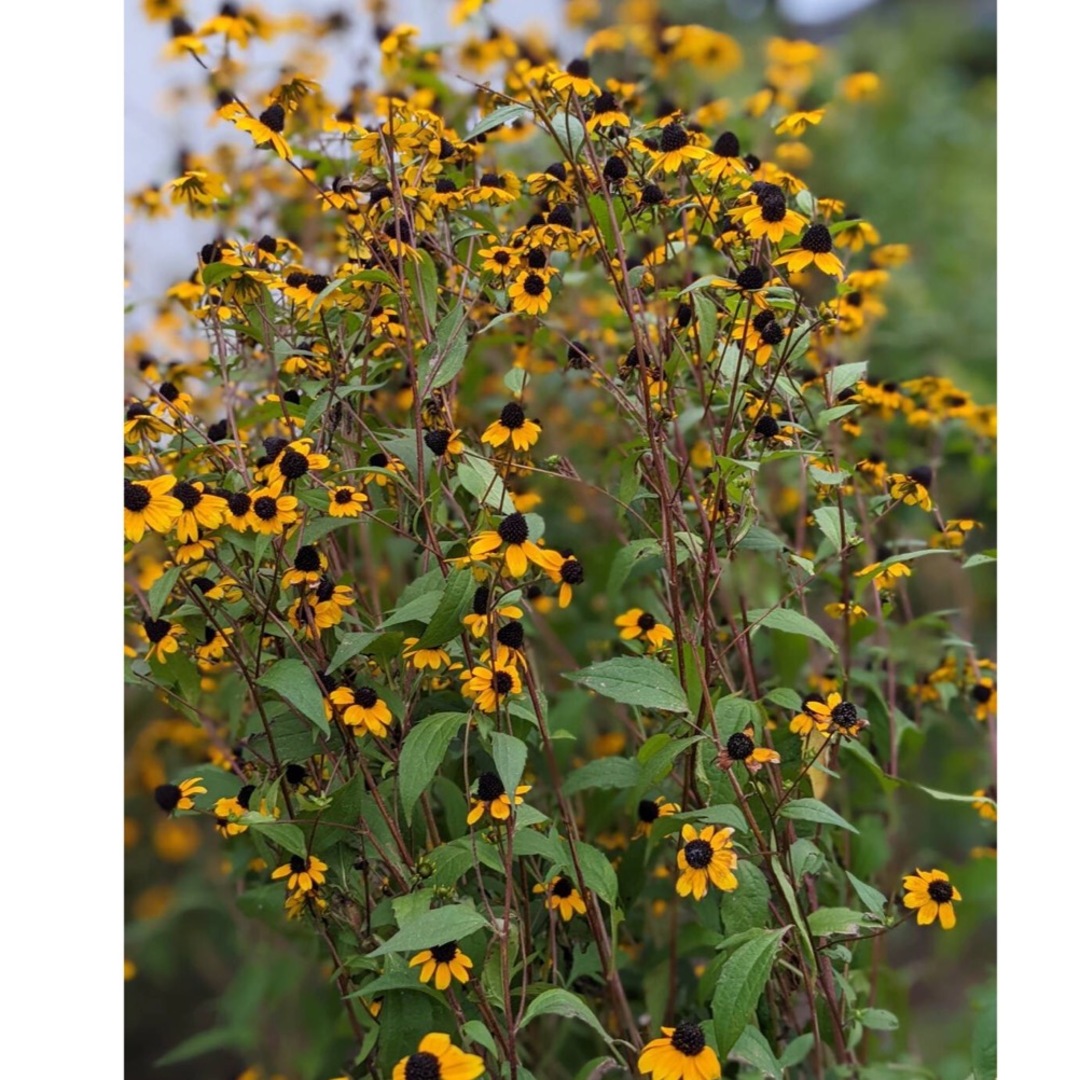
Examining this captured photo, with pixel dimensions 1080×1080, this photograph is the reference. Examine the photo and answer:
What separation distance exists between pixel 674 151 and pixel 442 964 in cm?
70

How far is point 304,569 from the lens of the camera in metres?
0.92

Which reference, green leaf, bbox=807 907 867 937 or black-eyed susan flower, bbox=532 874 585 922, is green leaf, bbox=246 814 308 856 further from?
green leaf, bbox=807 907 867 937

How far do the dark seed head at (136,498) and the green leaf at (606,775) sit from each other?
18.0 inches

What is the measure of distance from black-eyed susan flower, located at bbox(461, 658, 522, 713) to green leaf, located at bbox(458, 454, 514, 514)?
13cm

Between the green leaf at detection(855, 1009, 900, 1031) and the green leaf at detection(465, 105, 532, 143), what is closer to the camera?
the green leaf at detection(465, 105, 532, 143)

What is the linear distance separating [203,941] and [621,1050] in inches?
43.8

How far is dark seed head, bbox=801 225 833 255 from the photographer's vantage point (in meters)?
0.88

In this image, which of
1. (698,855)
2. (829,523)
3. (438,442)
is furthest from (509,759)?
(829,523)

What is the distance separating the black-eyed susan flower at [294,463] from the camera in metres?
0.91

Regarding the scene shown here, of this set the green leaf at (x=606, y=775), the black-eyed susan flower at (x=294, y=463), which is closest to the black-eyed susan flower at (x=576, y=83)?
the black-eyed susan flower at (x=294, y=463)

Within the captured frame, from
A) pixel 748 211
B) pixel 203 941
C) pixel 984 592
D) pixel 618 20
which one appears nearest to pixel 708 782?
pixel 748 211

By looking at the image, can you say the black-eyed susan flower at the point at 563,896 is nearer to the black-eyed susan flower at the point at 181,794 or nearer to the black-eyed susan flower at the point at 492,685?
A: the black-eyed susan flower at the point at 492,685

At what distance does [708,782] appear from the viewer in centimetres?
97

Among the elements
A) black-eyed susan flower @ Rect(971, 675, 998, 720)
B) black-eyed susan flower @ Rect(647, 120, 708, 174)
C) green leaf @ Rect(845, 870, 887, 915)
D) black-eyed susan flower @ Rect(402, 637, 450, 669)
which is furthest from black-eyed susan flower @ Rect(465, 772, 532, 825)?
black-eyed susan flower @ Rect(971, 675, 998, 720)
